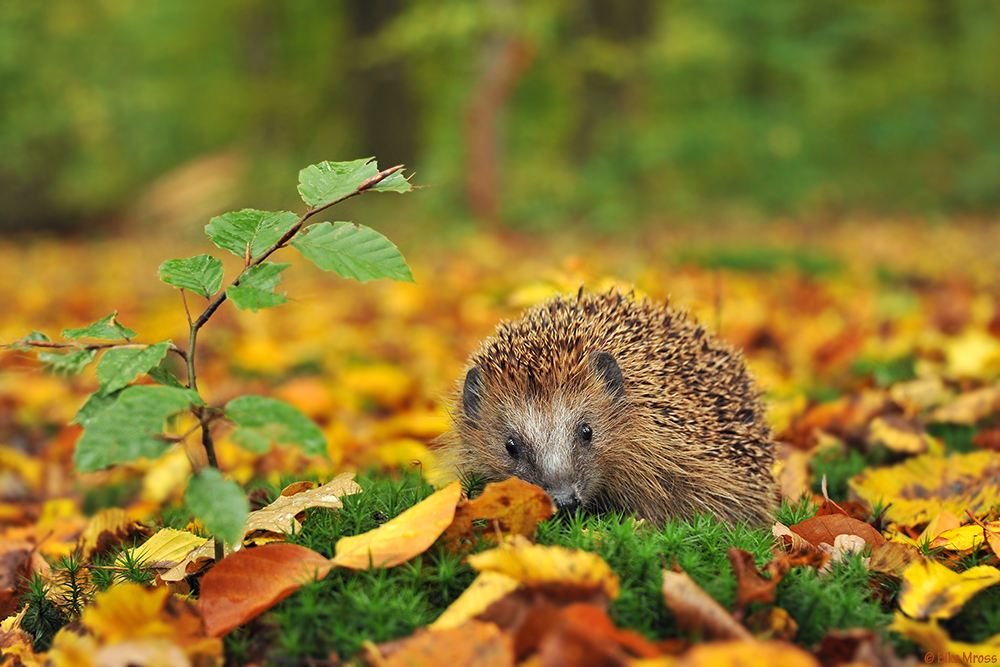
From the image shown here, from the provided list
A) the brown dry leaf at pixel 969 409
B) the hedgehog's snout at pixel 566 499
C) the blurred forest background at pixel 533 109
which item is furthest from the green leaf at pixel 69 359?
the blurred forest background at pixel 533 109

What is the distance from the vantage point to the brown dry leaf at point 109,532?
2912 mm

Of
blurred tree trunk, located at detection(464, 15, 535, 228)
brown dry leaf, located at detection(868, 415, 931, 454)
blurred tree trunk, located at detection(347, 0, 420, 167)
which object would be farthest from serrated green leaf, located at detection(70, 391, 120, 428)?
blurred tree trunk, located at detection(347, 0, 420, 167)

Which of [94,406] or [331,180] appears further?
[331,180]

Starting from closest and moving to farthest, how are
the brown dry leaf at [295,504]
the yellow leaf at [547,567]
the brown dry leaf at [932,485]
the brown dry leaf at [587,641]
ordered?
the brown dry leaf at [587,641]
the yellow leaf at [547,567]
the brown dry leaf at [295,504]
the brown dry leaf at [932,485]

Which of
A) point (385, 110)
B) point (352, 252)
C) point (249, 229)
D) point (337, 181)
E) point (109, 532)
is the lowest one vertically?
point (109, 532)

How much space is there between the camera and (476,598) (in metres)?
2.04

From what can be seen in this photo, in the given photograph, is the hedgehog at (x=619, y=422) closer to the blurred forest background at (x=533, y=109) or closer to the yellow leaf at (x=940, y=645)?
the yellow leaf at (x=940, y=645)

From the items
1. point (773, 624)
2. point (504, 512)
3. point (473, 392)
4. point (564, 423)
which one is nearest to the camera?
point (773, 624)

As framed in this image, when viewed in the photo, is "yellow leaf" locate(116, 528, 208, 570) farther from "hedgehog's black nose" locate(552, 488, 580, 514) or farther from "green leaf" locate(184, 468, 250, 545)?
"hedgehog's black nose" locate(552, 488, 580, 514)

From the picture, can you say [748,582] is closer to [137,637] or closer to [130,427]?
[137,637]

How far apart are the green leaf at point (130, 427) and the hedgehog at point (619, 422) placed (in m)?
1.56

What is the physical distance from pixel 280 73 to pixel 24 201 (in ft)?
40.2

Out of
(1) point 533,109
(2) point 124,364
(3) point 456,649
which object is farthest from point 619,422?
(1) point 533,109

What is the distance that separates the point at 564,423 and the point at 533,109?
63.9 ft
